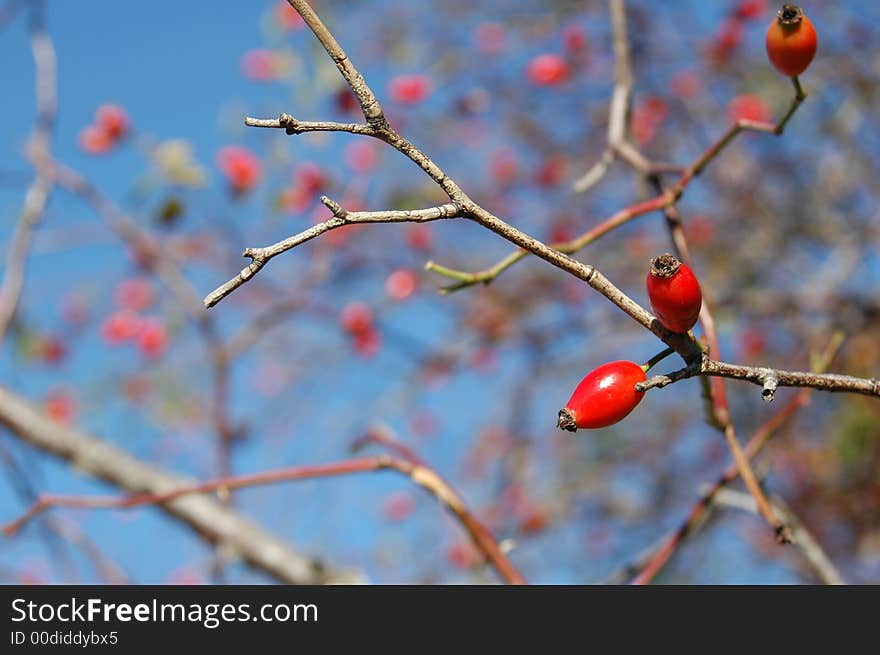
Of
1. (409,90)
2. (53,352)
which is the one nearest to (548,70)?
(409,90)

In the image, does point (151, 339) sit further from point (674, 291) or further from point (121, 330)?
point (674, 291)

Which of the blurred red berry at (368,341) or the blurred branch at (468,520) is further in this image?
the blurred red berry at (368,341)

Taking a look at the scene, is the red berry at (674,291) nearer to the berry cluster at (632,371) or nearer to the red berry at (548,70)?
the berry cluster at (632,371)

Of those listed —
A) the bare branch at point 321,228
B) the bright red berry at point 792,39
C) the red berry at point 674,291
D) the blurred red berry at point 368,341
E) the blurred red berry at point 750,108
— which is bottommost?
the red berry at point 674,291

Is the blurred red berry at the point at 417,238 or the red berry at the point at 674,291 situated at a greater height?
the blurred red berry at the point at 417,238

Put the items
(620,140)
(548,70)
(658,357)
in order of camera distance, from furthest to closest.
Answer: (548,70) < (620,140) < (658,357)

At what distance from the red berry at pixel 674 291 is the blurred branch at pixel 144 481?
1.76 meters

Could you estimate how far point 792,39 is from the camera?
3.81 ft

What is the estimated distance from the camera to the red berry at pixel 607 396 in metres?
0.81

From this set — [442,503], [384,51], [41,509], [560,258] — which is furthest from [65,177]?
[384,51]

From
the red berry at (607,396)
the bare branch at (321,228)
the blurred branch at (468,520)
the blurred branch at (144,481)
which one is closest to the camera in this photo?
the bare branch at (321,228)

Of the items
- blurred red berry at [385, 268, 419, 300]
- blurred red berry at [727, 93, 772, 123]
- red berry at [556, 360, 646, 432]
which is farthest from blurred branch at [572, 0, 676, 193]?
blurred red berry at [727, 93, 772, 123]

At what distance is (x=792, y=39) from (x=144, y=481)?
1979mm

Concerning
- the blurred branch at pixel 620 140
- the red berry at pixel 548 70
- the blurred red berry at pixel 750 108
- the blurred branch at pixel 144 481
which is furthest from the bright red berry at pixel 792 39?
the blurred red berry at pixel 750 108
